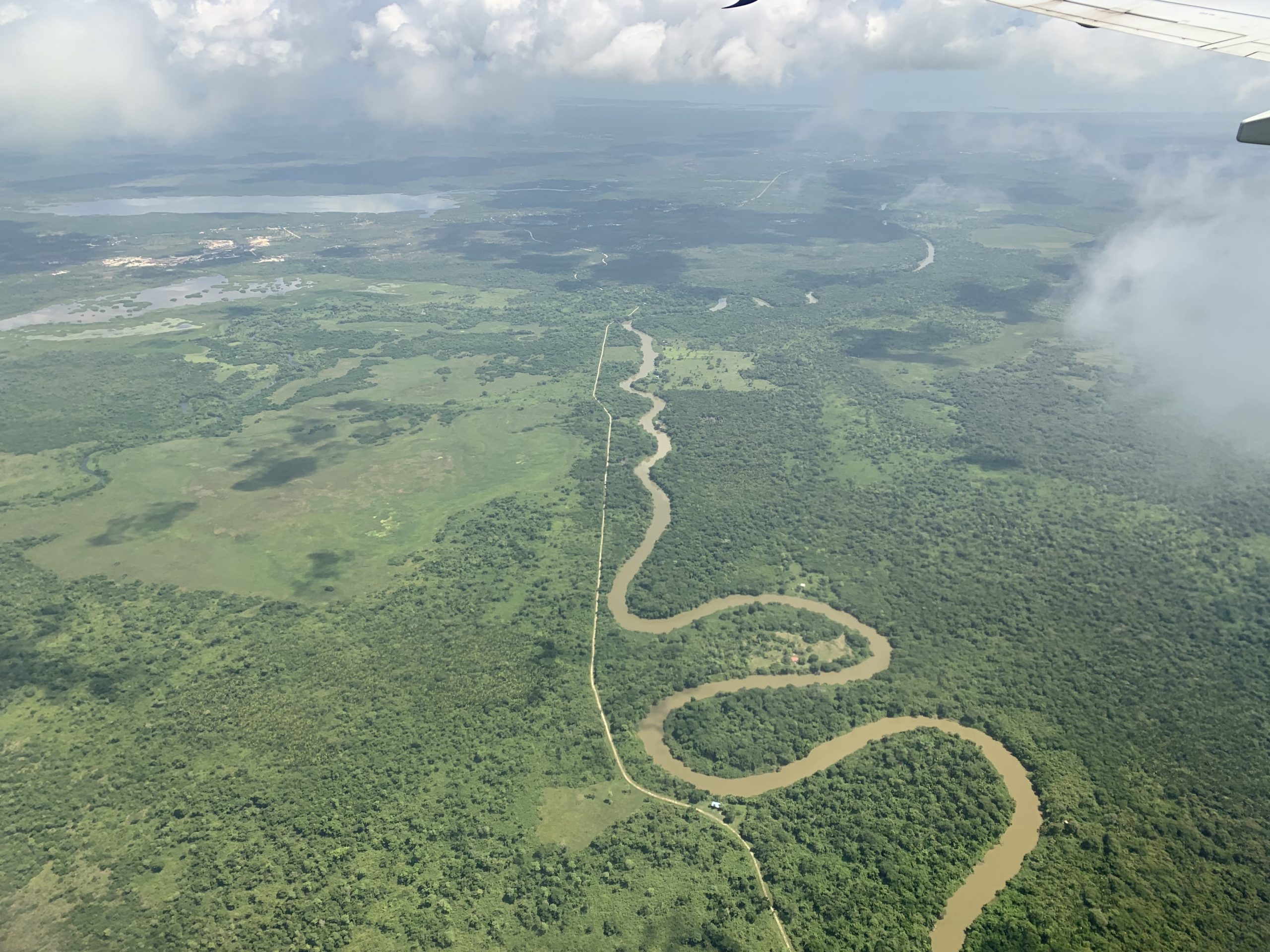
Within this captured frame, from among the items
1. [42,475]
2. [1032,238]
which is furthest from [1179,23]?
[1032,238]

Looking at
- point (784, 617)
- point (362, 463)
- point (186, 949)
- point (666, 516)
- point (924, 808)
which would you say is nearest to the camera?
point (186, 949)

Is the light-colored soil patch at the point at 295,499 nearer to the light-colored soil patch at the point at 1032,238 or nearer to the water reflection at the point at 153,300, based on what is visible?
the water reflection at the point at 153,300

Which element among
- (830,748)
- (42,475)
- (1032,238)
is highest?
(42,475)

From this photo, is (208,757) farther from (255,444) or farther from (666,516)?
(255,444)

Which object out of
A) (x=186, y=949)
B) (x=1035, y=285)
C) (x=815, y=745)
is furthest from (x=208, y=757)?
(x=1035, y=285)

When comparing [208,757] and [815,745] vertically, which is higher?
[208,757]

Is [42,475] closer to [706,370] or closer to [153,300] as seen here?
[153,300]

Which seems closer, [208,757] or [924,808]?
[924,808]
